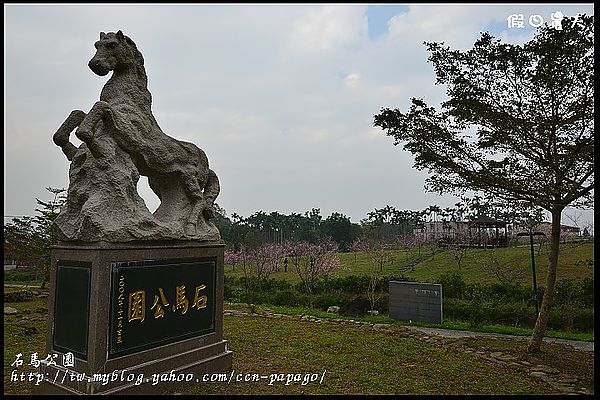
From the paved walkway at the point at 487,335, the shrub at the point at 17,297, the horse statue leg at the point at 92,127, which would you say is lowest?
the shrub at the point at 17,297

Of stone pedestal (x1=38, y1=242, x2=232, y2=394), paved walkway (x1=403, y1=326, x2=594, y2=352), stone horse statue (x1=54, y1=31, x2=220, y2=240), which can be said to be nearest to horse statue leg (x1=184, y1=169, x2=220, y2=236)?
stone horse statue (x1=54, y1=31, x2=220, y2=240)

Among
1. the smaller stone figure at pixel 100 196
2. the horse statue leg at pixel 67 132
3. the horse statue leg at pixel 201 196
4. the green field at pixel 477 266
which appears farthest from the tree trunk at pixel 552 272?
the green field at pixel 477 266

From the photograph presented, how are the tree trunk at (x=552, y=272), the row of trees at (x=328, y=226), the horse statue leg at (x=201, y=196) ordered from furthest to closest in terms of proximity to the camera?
1. the row of trees at (x=328, y=226)
2. the tree trunk at (x=552, y=272)
3. the horse statue leg at (x=201, y=196)

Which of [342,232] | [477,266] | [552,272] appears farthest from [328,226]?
[552,272]

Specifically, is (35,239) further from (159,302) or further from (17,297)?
(159,302)

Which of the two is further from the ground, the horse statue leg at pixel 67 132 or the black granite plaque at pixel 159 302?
the horse statue leg at pixel 67 132

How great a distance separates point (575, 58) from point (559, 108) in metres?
0.67

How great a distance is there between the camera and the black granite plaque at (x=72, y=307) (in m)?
4.08

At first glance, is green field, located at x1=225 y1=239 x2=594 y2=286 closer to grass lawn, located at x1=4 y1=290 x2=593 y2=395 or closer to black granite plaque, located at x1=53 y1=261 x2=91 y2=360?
grass lawn, located at x1=4 y1=290 x2=593 y2=395

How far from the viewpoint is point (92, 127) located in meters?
4.27

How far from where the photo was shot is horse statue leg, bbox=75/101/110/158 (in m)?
4.19

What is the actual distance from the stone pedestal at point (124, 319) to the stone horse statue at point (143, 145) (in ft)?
1.20

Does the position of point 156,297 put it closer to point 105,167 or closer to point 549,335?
point 105,167

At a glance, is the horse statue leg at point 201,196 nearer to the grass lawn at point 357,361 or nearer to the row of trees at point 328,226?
the grass lawn at point 357,361
